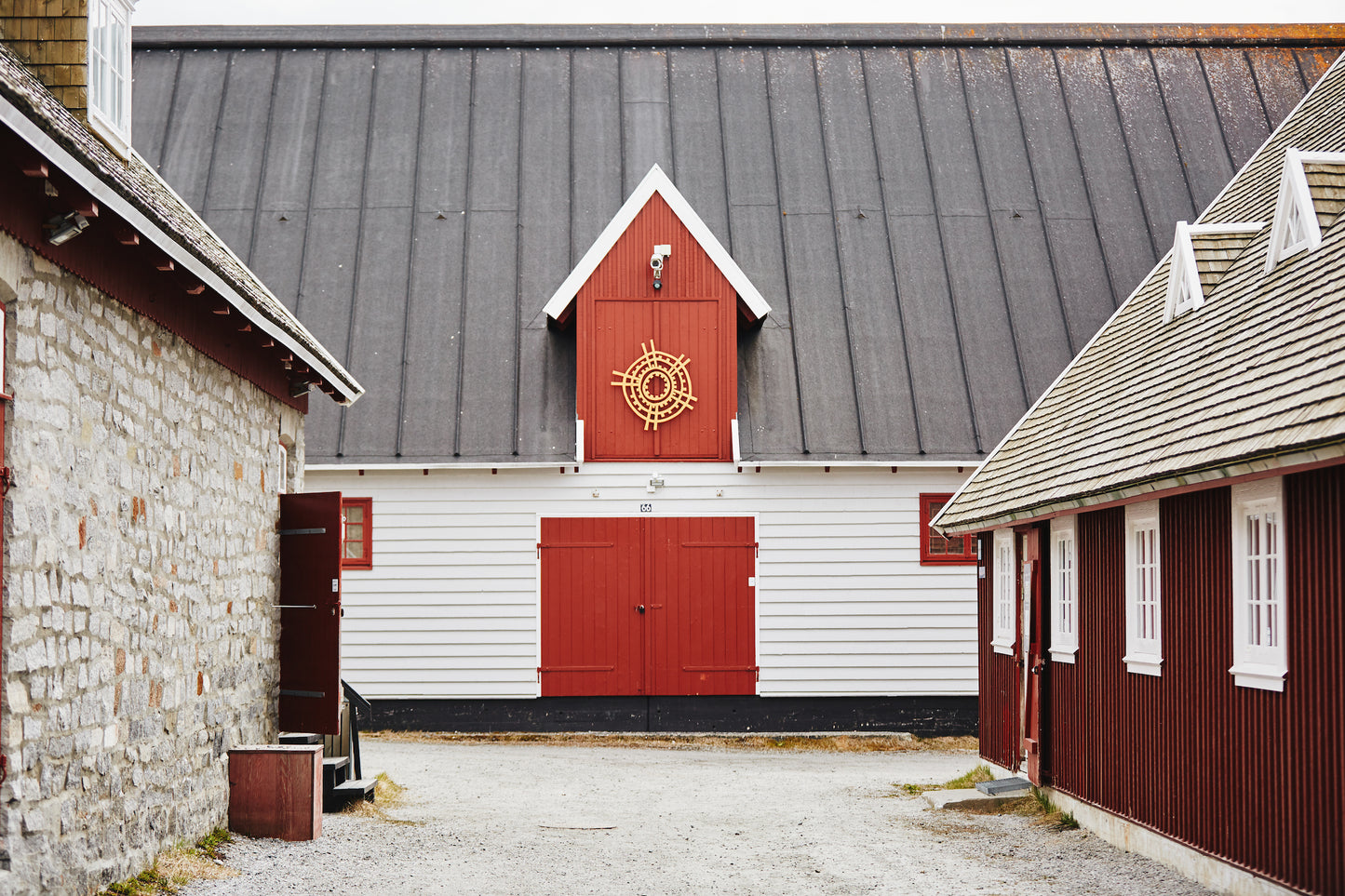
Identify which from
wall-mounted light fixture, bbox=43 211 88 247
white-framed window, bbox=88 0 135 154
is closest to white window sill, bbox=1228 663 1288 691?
wall-mounted light fixture, bbox=43 211 88 247

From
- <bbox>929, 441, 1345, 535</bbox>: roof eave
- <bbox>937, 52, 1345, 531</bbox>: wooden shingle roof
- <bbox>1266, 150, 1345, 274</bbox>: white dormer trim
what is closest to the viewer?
<bbox>929, 441, 1345, 535</bbox>: roof eave

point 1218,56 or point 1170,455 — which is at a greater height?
point 1218,56

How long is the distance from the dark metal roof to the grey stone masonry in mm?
7502

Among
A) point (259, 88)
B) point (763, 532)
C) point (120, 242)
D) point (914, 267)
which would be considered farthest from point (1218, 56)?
point (120, 242)

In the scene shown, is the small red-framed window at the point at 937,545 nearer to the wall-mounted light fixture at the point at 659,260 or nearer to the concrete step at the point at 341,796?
the wall-mounted light fixture at the point at 659,260

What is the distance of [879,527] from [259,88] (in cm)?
1227

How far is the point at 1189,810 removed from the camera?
29.3 feet

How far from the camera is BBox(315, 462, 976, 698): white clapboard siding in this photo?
17.6 meters

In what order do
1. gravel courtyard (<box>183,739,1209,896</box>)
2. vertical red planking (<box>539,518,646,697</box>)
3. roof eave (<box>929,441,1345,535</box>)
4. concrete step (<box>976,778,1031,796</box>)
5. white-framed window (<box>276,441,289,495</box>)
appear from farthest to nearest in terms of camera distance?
1. vertical red planking (<box>539,518,646,697</box>)
2. concrete step (<box>976,778,1031,796</box>)
3. white-framed window (<box>276,441,289,495</box>)
4. gravel courtyard (<box>183,739,1209,896</box>)
5. roof eave (<box>929,441,1345,535</box>)

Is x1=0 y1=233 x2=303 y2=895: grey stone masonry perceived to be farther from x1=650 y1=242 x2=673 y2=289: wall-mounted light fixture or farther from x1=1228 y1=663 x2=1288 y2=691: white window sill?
x1=650 y1=242 x2=673 y2=289: wall-mounted light fixture

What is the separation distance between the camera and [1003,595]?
13.6 metres

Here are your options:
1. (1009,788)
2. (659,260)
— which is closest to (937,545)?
(659,260)

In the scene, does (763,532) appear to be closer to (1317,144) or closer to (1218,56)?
(1317,144)

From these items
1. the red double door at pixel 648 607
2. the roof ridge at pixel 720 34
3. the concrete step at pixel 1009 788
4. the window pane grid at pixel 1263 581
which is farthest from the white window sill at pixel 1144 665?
the roof ridge at pixel 720 34
